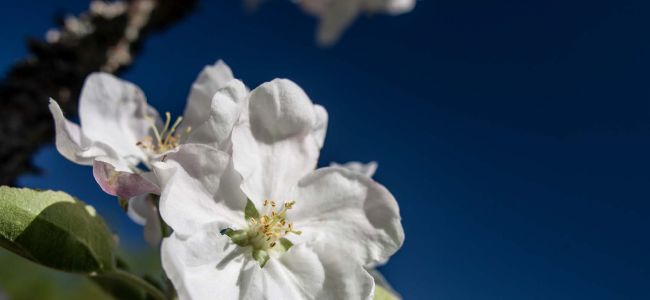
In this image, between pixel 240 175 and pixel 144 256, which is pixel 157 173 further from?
pixel 144 256

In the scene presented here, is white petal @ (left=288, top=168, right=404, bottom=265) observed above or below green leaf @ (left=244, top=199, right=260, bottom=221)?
above

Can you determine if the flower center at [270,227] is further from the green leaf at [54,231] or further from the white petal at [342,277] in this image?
the green leaf at [54,231]

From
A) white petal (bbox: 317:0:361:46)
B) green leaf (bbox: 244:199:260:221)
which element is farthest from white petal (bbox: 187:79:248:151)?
white petal (bbox: 317:0:361:46)

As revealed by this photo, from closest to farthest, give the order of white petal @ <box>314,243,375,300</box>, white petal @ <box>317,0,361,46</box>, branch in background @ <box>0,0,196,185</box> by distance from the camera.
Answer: white petal @ <box>314,243,375,300</box> → branch in background @ <box>0,0,196,185</box> → white petal @ <box>317,0,361,46</box>

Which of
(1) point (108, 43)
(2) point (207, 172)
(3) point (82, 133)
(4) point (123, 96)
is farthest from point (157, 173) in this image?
(1) point (108, 43)

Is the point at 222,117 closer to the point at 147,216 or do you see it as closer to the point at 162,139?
the point at 147,216

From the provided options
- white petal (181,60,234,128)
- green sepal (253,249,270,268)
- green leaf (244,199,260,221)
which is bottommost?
green sepal (253,249,270,268)

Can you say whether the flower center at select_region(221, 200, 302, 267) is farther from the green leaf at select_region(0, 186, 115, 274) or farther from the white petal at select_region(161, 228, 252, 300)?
the green leaf at select_region(0, 186, 115, 274)
